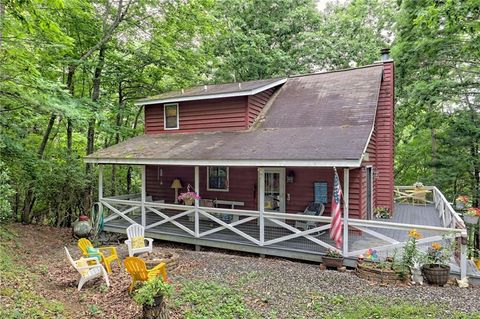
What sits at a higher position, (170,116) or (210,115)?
(170,116)

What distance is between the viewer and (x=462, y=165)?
16.2 m

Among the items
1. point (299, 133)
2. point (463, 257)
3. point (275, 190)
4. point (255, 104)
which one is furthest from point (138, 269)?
point (255, 104)

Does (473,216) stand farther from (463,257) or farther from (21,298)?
(21,298)

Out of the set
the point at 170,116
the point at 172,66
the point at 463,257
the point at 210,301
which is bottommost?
the point at 210,301

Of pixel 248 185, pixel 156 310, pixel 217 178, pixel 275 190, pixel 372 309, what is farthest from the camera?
pixel 217 178

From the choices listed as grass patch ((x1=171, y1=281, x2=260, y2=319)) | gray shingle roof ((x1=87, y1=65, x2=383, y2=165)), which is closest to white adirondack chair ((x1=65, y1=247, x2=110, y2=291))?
grass patch ((x1=171, y1=281, x2=260, y2=319))

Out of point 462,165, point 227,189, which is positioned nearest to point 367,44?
point 462,165

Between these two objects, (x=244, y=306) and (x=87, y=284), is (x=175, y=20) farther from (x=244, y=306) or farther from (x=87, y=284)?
(x=244, y=306)

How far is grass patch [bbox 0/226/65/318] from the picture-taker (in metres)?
4.92

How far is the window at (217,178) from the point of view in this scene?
11.4m

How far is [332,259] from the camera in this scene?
7352 mm

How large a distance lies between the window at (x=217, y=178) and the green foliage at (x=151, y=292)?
6571 mm

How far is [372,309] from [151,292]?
11.3 feet

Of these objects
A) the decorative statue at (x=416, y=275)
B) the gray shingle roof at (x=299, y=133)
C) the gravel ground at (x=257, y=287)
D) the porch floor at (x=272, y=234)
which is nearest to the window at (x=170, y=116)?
the gray shingle roof at (x=299, y=133)
